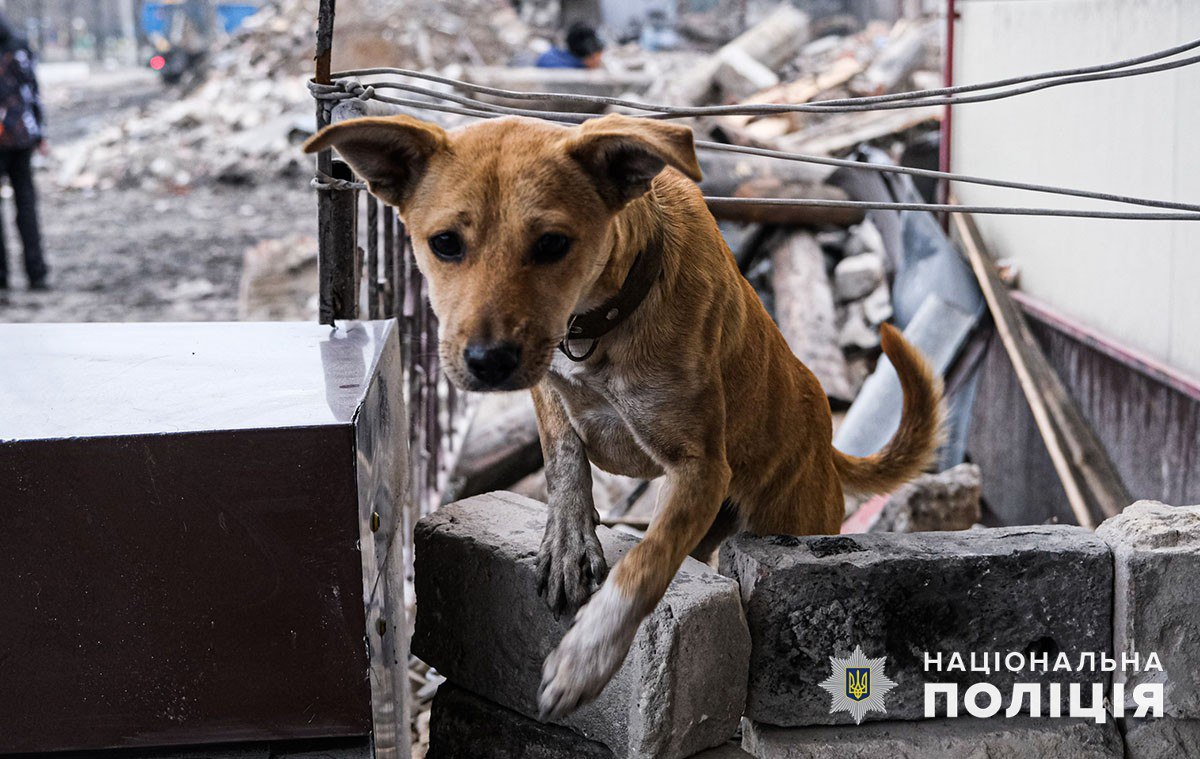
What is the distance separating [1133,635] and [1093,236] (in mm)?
3030

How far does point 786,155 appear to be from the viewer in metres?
2.78

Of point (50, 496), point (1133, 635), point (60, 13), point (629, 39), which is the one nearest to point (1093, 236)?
point (1133, 635)

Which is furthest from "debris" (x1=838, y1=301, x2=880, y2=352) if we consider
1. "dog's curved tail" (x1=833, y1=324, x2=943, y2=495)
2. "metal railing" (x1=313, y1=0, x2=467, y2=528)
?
"dog's curved tail" (x1=833, y1=324, x2=943, y2=495)

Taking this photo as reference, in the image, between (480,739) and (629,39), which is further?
(629,39)

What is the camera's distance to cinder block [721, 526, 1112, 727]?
2551mm

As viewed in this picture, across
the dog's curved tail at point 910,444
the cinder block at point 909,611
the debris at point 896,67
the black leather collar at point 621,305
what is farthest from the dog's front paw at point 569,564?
the debris at point 896,67

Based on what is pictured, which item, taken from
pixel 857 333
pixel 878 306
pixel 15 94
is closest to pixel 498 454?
pixel 857 333

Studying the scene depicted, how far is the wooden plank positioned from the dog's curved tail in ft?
5.33

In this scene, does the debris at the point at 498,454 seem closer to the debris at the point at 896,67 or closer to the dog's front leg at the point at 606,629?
the dog's front leg at the point at 606,629

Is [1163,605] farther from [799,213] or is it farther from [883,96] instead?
[799,213]

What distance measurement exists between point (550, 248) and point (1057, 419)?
3962 millimetres

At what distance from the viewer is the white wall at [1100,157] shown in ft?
13.9

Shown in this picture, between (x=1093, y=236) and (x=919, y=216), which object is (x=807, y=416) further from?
(x=919, y=216)

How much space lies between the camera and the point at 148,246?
12.5m
